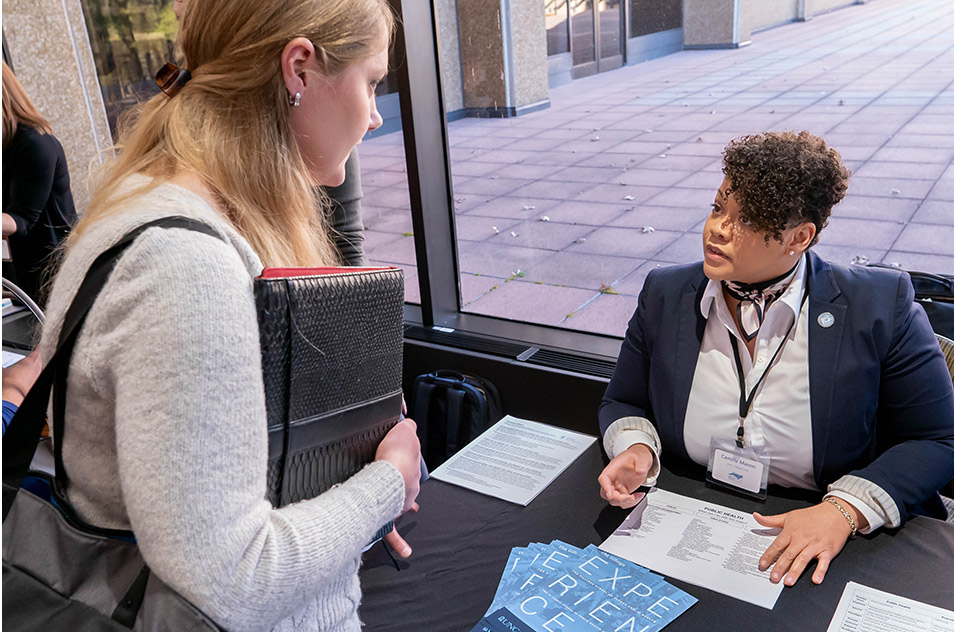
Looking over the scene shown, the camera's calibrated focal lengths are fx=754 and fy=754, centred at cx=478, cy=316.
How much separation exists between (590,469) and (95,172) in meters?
1.21

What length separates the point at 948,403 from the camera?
1.51 m

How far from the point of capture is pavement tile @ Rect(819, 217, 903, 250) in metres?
2.41

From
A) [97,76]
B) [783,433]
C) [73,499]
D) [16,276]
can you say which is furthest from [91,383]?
[97,76]

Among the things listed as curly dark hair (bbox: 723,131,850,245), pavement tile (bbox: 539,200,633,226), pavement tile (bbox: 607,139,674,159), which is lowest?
pavement tile (bbox: 539,200,633,226)

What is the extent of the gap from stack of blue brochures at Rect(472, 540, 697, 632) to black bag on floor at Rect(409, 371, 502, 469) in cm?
113

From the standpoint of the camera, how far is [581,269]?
3047mm

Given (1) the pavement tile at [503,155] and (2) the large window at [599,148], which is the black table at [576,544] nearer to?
(2) the large window at [599,148]

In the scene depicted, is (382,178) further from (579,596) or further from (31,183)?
(579,596)

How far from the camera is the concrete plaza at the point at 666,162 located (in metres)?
2.31

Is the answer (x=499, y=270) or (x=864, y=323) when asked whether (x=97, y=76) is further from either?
(x=864, y=323)

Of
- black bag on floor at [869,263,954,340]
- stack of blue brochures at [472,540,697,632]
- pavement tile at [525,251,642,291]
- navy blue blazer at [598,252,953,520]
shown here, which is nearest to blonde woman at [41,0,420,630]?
stack of blue brochures at [472,540,697,632]

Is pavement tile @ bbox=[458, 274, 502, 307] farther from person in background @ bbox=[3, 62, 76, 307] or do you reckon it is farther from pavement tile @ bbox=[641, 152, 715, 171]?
person in background @ bbox=[3, 62, 76, 307]

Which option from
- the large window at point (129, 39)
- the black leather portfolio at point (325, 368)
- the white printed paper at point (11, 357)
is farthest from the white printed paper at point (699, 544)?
the large window at point (129, 39)

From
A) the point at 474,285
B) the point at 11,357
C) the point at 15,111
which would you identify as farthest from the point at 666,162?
the point at 11,357
